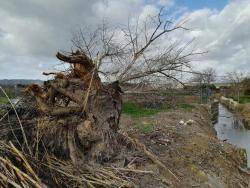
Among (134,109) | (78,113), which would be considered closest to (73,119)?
(78,113)

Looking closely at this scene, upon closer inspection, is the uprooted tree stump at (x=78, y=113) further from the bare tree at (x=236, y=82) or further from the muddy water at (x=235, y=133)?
the bare tree at (x=236, y=82)

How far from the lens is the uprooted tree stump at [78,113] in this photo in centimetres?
721

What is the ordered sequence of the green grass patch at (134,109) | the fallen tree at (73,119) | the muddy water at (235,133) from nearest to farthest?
1. the fallen tree at (73,119)
2. the muddy water at (235,133)
3. the green grass patch at (134,109)

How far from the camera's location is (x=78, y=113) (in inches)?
299

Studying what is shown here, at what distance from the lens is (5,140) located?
6.29 m

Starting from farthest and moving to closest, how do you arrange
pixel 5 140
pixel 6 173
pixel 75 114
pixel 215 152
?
pixel 215 152 → pixel 75 114 → pixel 5 140 → pixel 6 173

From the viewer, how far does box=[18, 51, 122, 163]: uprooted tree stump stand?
721cm

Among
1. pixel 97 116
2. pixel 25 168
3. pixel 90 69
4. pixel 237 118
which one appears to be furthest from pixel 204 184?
→ pixel 237 118

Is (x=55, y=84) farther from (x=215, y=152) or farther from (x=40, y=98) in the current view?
(x=215, y=152)

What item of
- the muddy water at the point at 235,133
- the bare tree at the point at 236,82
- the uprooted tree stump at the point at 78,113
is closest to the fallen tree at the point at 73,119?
the uprooted tree stump at the point at 78,113

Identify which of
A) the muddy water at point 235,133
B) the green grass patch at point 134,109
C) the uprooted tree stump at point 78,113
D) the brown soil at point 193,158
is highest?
the uprooted tree stump at point 78,113

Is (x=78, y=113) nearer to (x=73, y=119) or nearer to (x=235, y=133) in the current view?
(x=73, y=119)

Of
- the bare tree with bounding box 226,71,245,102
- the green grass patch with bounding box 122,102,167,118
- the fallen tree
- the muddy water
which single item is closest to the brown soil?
the fallen tree

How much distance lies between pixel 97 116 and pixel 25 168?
2359 mm
